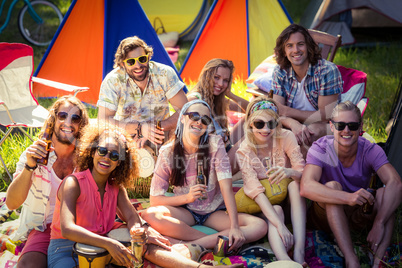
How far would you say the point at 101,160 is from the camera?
2926 millimetres

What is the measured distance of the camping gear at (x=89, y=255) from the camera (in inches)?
100

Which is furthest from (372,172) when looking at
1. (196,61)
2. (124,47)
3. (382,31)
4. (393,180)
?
(382,31)

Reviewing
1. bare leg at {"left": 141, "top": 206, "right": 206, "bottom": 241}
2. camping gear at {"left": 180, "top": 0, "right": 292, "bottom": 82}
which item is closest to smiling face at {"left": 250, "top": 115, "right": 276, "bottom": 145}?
bare leg at {"left": 141, "top": 206, "right": 206, "bottom": 241}

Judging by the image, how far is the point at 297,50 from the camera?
4.09m

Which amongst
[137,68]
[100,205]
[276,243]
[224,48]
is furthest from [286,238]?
[224,48]

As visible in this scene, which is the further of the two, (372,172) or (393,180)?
(372,172)

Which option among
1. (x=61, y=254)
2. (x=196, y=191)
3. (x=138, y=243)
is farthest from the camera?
(x=196, y=191)

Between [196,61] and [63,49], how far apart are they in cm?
174

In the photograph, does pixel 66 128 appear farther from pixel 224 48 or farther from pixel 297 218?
pixel 224 48

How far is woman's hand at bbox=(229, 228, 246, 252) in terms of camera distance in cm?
304

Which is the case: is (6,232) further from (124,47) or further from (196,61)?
(196,61)

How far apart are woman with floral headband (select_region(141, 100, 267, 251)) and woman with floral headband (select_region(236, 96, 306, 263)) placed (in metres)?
0.13

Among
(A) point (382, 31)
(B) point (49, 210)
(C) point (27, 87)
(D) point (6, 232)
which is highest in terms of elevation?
(A) point (382, 31)

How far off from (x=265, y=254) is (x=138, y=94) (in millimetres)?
1745
